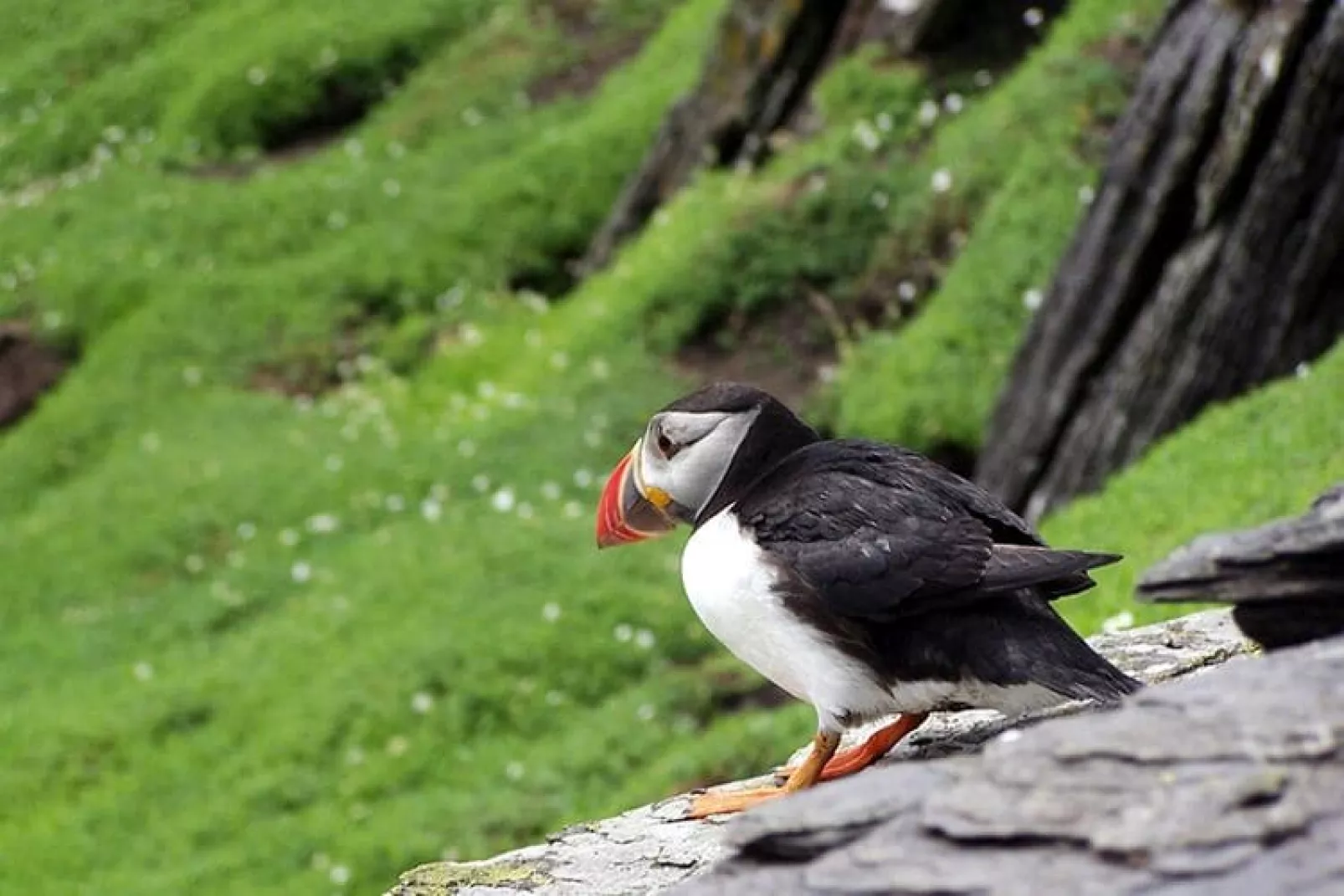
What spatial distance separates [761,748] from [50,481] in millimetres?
12533

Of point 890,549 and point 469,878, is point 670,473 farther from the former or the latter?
point 469,878

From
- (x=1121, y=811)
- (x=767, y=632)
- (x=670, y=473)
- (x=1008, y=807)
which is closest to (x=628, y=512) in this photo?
(x=670, y=473)

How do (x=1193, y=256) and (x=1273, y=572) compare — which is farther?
(x=1193, y=256)

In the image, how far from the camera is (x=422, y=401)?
20.1 metres

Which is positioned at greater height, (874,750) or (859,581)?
(859,581)

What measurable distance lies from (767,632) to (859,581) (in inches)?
14.5

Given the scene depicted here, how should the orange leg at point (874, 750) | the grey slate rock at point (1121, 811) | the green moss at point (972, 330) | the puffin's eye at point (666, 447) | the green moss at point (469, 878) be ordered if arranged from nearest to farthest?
the grey slate rock at point (1121, 811) < the green moss at point (469, 878) < the orange leg at point (874, 750) < the puffin's eye at point (666, 447) < the green moss at point (972, 330)

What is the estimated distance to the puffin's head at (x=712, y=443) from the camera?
5.72 m

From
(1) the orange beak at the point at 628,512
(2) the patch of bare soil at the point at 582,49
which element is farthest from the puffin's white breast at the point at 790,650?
(2) the patch of bare soil at the point at 582,49

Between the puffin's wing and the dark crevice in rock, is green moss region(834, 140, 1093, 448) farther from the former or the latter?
the puffin's wing

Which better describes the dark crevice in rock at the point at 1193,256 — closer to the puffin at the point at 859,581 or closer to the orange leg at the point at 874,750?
the puffin at the point at 859,581

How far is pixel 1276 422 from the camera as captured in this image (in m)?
10.5

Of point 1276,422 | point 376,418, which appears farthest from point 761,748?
point 376,418

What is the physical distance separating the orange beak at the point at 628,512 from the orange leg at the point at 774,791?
0.84 m
